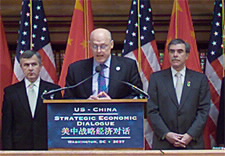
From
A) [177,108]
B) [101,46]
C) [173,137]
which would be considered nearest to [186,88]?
[177,108]

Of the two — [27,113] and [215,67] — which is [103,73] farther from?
[215,67]

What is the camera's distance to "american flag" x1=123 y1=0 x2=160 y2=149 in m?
5.67

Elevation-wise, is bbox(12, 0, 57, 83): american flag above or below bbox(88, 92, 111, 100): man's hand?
above

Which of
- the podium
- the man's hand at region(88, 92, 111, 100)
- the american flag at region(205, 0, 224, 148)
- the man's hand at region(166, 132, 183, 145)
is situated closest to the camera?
the podium

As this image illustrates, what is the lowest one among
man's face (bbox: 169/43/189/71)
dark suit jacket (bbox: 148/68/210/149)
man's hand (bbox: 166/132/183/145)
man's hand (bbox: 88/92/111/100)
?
man's hand (bbox: 166/132/183/145)

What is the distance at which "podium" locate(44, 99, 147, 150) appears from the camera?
321 centimetres

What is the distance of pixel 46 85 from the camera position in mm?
4801

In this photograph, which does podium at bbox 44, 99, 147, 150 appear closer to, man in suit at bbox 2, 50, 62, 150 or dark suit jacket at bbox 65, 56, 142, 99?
dark suit jacket at bbox 65, 56, 142, 99

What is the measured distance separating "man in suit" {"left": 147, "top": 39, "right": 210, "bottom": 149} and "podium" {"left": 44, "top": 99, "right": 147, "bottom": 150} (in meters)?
1.41

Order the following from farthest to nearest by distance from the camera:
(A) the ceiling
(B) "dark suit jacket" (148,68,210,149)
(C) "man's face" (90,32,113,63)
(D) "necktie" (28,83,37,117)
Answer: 1. (A) the ceiling
2. (D) "necktie" (28,83,37,117)
3. (B) "dark suit jacket" (148,68,210,149)
4. (C) "man's face" (90,32,113,63)

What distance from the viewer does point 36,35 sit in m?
5.68

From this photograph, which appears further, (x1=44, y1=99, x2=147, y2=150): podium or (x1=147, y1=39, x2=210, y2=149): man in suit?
(x1=147, y1=39, x2=210, y2=149): man in suit

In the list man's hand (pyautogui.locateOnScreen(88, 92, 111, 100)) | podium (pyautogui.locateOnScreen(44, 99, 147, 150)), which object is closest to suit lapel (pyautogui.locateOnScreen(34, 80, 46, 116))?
man's hand (pyautogui.locateOnScreen(88, 92, 111, 100))

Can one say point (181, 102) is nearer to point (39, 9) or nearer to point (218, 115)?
point (218, 115)
